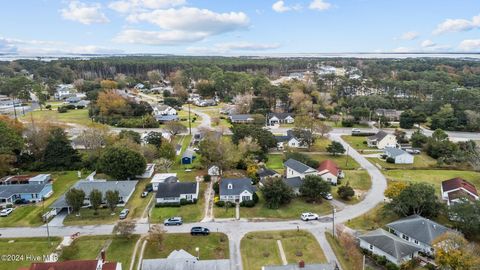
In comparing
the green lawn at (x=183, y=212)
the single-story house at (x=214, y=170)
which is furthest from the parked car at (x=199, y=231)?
the single-story house at (x=214, y=170)

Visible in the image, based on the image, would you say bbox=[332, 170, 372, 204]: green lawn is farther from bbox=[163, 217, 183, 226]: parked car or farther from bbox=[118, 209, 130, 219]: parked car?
bbox=[118, 209, 130, 219]: parked car

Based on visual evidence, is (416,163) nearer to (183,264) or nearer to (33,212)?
(183,264)

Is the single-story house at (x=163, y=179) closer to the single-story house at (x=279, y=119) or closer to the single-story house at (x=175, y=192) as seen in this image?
the single-story house at (x=175, y=192)

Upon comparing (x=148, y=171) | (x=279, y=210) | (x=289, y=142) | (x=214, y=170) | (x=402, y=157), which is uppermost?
(x=289, y=142)

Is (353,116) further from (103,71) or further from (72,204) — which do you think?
(103,71)

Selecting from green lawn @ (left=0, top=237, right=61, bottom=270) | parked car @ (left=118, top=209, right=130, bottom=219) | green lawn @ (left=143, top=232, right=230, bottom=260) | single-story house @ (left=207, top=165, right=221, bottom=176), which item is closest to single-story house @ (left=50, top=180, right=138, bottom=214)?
parked car @ (left=118, top=209, right=130, bottom=219)

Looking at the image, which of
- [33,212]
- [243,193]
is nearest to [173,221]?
[243,193]

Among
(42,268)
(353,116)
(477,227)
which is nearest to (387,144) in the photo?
(353,116)
